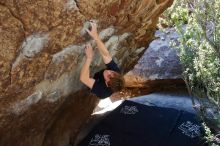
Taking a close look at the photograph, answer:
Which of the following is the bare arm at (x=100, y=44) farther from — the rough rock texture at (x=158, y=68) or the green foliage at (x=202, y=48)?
the rough rock texture at (x=158, y=68)

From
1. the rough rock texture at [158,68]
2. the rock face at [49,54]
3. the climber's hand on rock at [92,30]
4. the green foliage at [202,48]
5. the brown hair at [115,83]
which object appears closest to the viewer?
the rock face at [49,54]

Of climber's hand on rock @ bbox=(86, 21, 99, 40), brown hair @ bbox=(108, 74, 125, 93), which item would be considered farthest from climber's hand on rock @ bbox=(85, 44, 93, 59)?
brown hair @ bbox=(108, 74, 125, 93)

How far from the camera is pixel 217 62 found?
4.93 metres

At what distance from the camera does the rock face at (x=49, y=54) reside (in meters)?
3.37

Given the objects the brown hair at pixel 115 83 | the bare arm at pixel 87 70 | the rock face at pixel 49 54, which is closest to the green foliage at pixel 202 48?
the rock face at pixel 49 54

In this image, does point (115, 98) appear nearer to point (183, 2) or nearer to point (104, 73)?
point (183, 2)

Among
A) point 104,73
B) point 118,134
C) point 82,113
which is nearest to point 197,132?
point 118,134

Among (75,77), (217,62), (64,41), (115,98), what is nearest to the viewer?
(64,41)

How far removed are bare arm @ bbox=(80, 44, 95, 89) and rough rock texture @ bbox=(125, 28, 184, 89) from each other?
127 inches

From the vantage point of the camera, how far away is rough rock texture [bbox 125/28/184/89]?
7.44 m

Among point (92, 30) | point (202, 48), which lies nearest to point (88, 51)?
point (92, 30)

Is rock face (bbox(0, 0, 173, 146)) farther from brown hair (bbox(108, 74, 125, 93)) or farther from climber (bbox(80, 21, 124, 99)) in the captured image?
brown hair (bbox(108, 74, 125, 93))

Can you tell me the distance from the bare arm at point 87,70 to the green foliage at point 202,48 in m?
1.30

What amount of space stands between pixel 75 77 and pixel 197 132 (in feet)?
7.08
